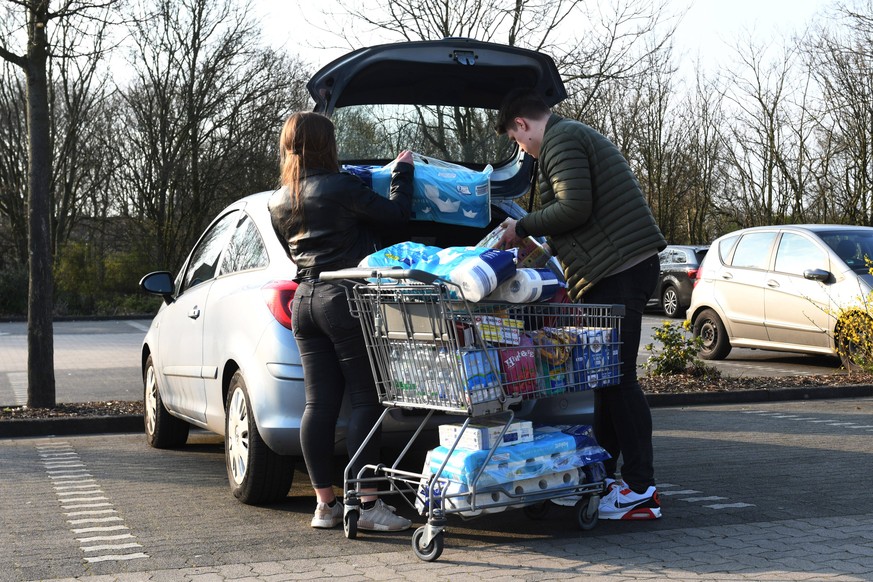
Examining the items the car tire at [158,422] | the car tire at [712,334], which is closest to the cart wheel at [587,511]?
the car tire at [158,422]

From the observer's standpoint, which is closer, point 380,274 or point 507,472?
point 380,274

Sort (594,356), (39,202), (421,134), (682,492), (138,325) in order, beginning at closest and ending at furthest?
(594,356)
(682,492)
(421,134)
(39,202)
(138,325)

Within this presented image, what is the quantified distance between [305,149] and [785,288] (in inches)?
356

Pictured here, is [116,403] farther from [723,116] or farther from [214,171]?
[723,116]

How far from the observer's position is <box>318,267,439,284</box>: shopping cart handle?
14.1 ft

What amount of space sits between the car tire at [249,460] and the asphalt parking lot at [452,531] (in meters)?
0.10

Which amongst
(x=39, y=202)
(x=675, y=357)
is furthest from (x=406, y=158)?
(x=675, y=357)

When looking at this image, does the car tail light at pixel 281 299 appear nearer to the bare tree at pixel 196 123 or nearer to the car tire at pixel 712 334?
the car tire at pixel 712 334

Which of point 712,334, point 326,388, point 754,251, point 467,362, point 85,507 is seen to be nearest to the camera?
point 467,362

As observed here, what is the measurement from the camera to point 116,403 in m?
9.89

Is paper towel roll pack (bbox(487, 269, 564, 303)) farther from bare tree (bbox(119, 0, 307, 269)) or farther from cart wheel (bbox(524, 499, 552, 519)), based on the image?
bare tree (bbox(119, 0, 307, 269))

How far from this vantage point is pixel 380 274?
14.9 feet

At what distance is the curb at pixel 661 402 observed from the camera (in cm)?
880

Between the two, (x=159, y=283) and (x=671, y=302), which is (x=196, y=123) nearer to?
(x=671, y=302)
